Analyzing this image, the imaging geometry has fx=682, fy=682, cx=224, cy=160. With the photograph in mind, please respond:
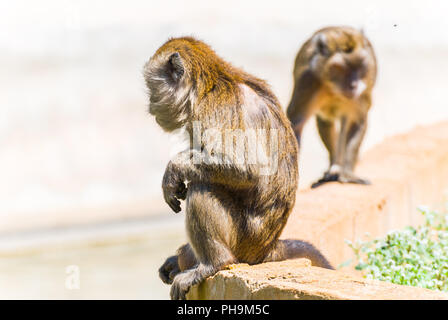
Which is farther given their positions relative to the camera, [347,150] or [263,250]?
[347,150]

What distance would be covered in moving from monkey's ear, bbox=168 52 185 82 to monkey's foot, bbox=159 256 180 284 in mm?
1198

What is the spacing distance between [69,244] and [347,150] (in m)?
5.17

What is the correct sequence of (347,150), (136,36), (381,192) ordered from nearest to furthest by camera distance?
(381,192) < (347,150) < (136,36)

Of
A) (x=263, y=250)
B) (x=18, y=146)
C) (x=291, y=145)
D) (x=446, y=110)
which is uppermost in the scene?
(x=446, y=110)

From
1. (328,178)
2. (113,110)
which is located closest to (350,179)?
(328,178)

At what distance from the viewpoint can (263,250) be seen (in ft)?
12.6

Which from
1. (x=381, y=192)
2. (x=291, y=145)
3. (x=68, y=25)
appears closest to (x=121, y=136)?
(x=68, y=25)

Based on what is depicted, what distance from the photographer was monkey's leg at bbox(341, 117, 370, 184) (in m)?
6.63

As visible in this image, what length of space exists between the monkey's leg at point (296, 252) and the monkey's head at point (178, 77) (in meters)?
0.92

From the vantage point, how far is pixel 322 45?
6.97m

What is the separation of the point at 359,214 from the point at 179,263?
1.89m

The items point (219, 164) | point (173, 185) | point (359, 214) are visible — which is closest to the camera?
point (219, 164)

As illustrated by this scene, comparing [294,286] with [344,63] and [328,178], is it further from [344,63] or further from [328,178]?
[344,63]

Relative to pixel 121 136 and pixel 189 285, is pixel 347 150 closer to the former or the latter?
pixel 189 285
